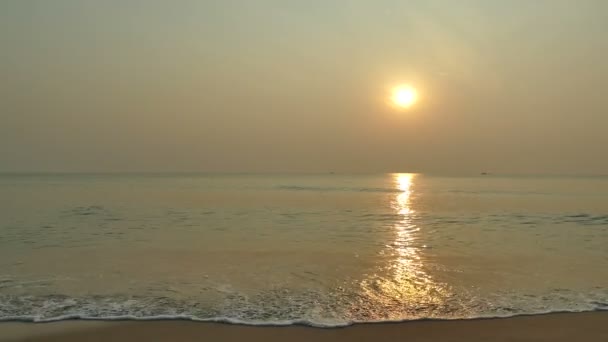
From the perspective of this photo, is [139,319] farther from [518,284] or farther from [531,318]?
[518,284]

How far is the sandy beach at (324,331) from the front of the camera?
7.30 meters

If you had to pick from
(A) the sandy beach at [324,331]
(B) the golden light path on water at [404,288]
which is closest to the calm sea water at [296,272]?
(B) the golden light path on water at [404,288]

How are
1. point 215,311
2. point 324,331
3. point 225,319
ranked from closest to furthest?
point 324,331 < point 225,319 < point 215,311

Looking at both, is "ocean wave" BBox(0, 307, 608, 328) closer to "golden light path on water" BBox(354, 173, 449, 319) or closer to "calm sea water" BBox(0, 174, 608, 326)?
"calm sea water" BBox(0, 174, 608, 326)

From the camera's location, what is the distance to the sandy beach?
730 centimetres

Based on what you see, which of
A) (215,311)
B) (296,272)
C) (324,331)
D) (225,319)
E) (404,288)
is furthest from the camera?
(296,272)

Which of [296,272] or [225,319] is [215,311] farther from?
[296,272]

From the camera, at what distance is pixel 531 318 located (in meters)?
8.34

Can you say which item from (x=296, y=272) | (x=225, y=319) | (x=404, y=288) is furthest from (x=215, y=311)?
(x=404, y=288)

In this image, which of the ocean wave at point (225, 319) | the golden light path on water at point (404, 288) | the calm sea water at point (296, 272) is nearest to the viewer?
the ocean wave at point (225, 319)

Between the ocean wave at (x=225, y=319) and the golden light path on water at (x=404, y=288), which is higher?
the golden light path on water at (x=404, y=288)

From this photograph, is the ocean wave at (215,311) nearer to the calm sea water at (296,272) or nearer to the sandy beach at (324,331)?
the calm sea water at (296,272)

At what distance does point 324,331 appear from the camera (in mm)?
7668

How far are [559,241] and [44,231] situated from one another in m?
20.2
